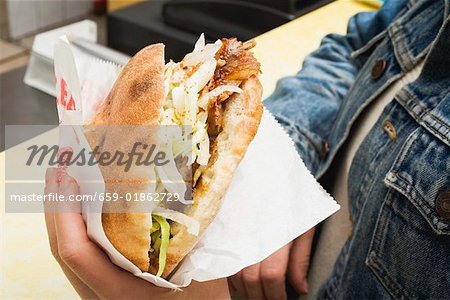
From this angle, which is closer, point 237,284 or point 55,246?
point 55,246

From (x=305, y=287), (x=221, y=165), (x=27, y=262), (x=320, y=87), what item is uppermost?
(x=221, y=165)

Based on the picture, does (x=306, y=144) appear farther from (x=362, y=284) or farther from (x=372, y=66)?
(x=362, y=284)

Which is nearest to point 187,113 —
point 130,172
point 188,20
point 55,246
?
point 130,172

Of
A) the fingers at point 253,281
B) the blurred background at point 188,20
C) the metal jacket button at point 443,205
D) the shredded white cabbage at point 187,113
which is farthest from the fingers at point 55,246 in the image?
the blurred background at point 188,20

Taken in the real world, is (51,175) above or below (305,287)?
above

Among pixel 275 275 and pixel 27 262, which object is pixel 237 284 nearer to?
pixel 275 275

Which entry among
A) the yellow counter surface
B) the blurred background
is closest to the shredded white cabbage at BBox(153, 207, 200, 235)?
the yellow counter surface

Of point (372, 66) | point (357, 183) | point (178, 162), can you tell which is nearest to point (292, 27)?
point (372, 66)
